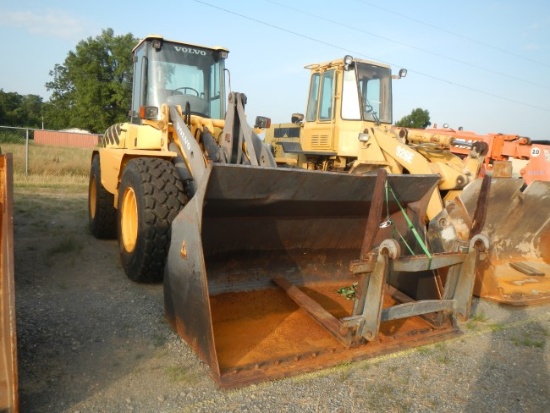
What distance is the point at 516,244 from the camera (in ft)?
19.0

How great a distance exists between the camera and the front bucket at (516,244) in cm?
491

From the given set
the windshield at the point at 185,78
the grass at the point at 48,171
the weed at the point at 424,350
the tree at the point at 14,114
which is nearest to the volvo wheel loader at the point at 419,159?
the weed at the point at 424,350

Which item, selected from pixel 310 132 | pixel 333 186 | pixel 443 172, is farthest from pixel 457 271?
pixel 310 132

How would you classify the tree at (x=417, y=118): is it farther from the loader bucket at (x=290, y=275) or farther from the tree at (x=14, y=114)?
the tree at (x=14, y=114)

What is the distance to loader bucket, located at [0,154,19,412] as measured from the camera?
Result: 241 centimetres

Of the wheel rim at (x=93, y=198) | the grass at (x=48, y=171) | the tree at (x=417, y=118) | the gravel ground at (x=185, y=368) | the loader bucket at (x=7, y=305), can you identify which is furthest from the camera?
the tree at (x=417, y=118)

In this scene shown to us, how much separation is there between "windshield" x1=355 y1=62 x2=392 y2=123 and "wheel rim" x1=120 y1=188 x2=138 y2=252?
168 inches

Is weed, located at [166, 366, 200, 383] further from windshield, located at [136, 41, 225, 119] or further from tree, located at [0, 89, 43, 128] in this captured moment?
tree, located at [0, 89, 43, 128]

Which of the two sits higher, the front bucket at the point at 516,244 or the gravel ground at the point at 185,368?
the front bucket at the point at 516,244

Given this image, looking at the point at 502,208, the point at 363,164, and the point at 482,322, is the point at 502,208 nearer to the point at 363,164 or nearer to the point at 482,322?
the point at 482,322

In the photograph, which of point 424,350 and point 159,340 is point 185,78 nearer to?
point 159,340

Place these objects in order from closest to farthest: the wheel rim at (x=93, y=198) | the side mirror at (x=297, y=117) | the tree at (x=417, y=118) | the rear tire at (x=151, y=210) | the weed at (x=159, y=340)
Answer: the weed at (x=159, y=340) < the rear tire at (x=151, y=210) < the wheel rim at (x=93, y=198) < the side mirror at (x=297, y=117) < the tree at (x=417, y=118)

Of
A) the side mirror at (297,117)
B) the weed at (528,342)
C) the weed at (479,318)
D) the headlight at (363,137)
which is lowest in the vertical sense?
the weed at (528,342)

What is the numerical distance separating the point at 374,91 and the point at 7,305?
6.62 m
